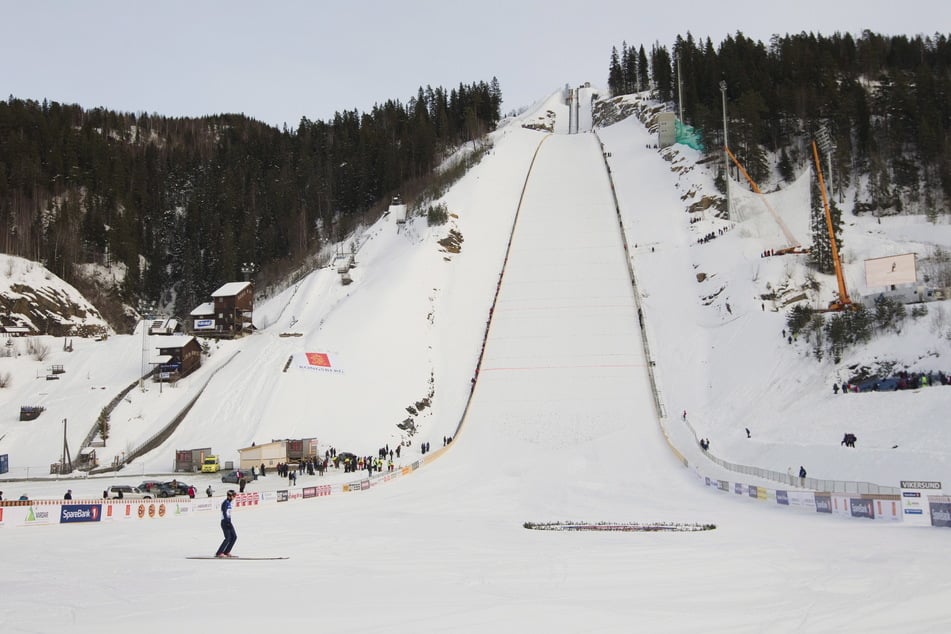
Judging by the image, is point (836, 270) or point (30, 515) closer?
point (30, 515)

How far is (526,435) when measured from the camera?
29.4 metres

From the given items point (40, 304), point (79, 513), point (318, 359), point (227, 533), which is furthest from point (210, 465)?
point (40, 304)

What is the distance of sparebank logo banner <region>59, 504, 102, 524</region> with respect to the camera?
54.6 feet

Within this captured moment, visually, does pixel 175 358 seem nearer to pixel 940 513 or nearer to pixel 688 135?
pixel 940 513

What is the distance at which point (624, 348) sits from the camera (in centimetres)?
3566

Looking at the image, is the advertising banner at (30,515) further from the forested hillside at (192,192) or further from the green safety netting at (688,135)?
the green safety netting at (688,135)

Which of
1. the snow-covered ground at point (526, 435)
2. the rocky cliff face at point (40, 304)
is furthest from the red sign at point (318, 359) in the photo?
the rocky cliff face at point (40, 304)

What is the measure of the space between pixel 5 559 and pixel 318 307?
32.2m

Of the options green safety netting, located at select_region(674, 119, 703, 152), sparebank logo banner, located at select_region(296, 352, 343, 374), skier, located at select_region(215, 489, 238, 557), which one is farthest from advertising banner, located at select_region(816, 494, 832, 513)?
green safety netting, located at select_region(674, 119, 703, 152)

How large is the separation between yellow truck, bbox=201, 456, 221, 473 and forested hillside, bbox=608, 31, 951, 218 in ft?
131

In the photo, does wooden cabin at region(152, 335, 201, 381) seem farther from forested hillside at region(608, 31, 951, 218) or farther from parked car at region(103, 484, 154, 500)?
forested hillside at region(608, 31, 951, 218)

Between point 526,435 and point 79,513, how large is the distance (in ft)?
56.2

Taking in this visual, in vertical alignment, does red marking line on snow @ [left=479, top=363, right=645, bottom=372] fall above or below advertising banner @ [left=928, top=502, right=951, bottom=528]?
above

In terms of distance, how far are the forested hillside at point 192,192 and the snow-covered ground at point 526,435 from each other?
42.7ft
